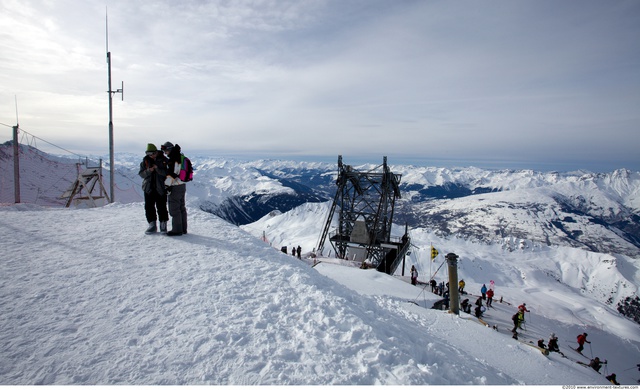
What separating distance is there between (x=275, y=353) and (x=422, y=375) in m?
2.23

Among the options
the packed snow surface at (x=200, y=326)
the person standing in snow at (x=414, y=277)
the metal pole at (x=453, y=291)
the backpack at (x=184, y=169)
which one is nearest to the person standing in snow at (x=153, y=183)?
the backpack at (x=184, y=169)

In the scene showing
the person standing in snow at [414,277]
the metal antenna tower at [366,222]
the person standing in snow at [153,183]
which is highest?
the person standing in snow at [153,183]

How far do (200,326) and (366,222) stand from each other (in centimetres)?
2393

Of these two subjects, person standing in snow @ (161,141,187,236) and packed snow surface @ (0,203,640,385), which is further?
person standing in snow @ (161,141,187,236)

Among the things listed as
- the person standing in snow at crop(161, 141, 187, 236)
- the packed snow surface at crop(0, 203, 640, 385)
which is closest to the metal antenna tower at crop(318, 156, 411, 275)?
the packed snow surface at crop(0, 203, 640, 385)

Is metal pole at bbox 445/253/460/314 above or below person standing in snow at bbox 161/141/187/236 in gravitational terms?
below

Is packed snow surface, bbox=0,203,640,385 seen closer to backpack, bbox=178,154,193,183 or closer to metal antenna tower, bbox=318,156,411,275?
backpack, bbox=178,154,193,183

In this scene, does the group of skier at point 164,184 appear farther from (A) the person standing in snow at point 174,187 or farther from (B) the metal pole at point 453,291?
(B) the metal pole at point 453,291

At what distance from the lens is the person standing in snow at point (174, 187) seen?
29.7ft

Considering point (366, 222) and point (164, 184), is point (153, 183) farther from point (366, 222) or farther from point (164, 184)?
point (366, 222)

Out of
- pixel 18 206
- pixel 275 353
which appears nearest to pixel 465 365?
pixel 275 353

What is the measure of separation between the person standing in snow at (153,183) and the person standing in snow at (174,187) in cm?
22

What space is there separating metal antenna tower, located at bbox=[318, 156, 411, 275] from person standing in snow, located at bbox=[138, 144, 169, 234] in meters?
17.1

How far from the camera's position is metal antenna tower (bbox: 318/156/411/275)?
2569 cm
